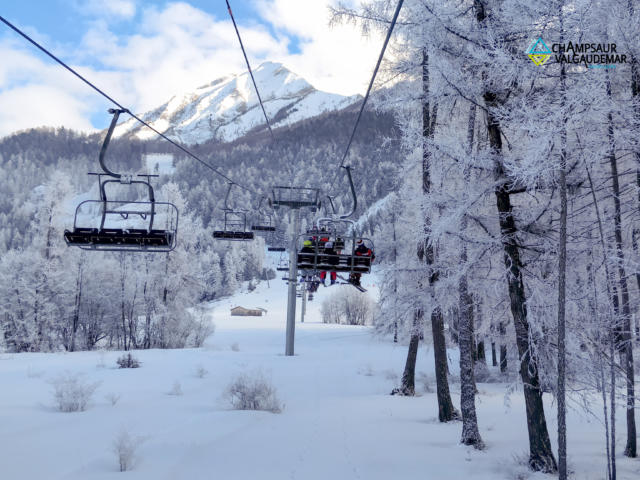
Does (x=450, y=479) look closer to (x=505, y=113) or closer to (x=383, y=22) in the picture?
(x=505, y=113)

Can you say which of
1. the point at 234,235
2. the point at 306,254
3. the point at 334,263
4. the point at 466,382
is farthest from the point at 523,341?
the point at 234,235

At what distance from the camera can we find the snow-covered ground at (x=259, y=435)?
6410 millimetres

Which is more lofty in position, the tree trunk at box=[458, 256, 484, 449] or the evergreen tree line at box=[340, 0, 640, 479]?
the evergreen tree line at box=[340, 0, 640, 479]

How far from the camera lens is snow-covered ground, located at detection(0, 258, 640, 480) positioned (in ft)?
21.0

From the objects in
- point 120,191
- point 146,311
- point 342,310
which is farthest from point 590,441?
point 120,191

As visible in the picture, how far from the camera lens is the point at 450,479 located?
21.7 ft

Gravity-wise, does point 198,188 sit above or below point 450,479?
above

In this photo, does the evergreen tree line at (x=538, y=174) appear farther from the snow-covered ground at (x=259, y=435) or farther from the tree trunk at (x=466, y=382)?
the snow-covered ground at (x=259, y=435)

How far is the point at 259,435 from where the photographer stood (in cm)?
827

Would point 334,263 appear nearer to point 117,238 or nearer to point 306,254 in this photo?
point 306,254

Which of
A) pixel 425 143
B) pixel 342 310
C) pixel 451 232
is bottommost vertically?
pixel 342 310

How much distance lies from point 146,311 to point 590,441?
30.1 metres

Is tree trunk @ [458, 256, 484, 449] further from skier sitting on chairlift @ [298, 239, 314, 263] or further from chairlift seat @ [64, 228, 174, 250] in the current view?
chairlift seat @ [64, 228, 174, 250]

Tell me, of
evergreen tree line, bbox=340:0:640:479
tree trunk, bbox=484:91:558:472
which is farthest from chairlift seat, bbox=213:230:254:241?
tree trunk, bbox=484:91:558:472
